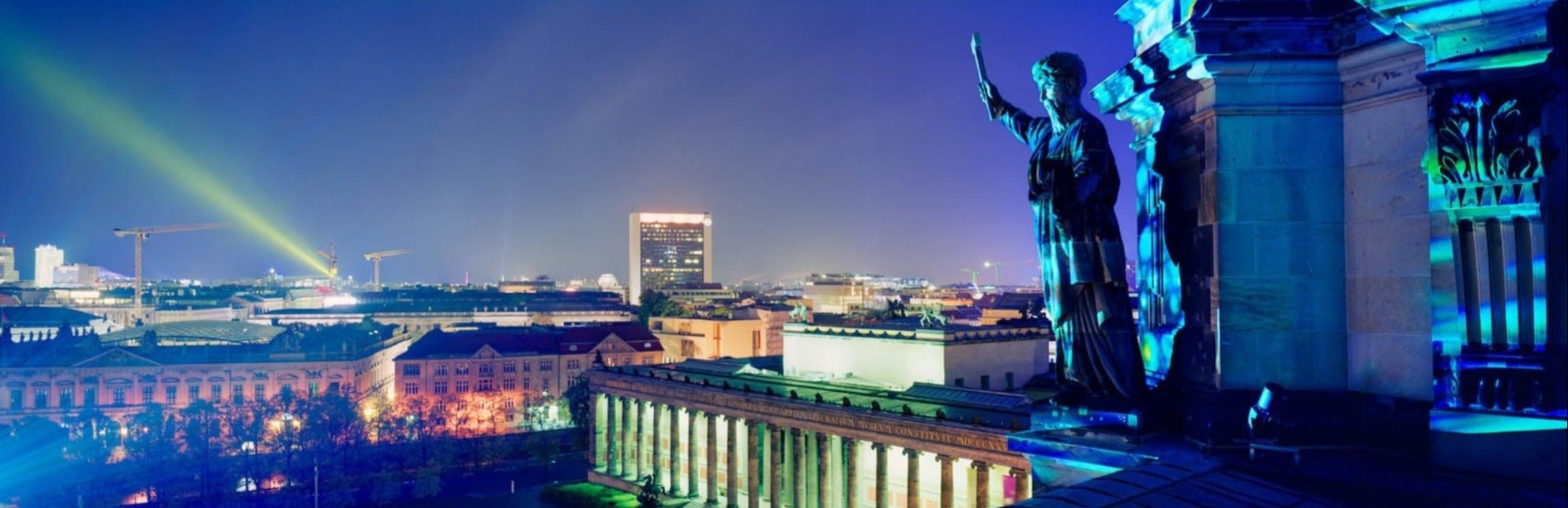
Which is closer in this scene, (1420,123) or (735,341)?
(1420,123)

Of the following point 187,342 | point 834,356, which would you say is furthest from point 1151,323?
point 187,342

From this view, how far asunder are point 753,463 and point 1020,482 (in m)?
21.4

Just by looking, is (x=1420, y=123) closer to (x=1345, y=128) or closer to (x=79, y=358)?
(x=1345, y=128)

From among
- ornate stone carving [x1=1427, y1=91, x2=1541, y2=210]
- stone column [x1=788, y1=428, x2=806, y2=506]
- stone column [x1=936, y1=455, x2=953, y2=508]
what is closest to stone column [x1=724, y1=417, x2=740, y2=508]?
stone column [x1=788, y1=428, x2=806, y2=506]

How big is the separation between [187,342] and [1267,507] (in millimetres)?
146144

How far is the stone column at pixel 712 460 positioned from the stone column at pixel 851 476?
12446mm

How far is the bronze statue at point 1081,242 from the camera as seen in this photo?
9062 mm

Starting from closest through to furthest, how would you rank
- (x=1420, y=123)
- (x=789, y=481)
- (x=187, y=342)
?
(x=1420, y=123) → (x=789, y=481) → (x=187, y=342)

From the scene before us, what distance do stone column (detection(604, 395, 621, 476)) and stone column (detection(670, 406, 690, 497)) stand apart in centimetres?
819

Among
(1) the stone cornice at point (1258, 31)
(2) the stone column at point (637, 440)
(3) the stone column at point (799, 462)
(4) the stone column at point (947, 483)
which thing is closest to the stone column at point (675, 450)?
(2) the stone column at point (637, 440)

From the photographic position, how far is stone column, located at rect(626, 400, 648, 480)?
72625 mm

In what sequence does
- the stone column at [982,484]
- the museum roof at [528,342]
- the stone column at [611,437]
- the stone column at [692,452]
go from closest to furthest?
the stone column at [982,484] < the stone column at [692,452] < the stone column at [611,437] < the museum roof at [528,342]

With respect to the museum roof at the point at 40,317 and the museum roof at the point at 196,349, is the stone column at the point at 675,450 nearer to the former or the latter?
the museum roof at the point at 196,349

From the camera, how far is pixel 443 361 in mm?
112875
